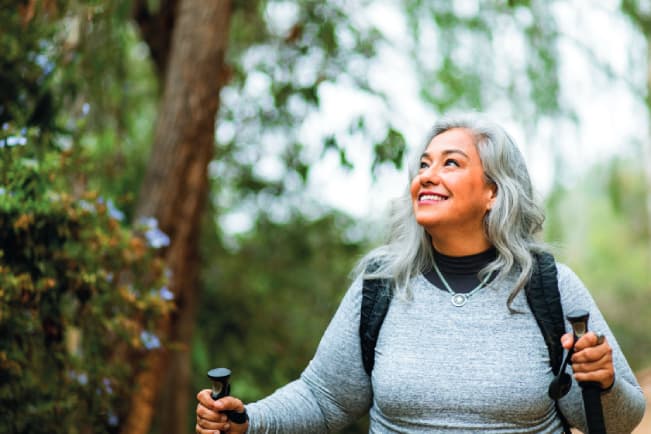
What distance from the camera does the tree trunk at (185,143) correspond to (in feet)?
13.6

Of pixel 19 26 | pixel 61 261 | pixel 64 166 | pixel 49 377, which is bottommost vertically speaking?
pixel 49 377

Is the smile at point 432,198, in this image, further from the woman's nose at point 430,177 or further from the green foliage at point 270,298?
the green foliage at point 270,298

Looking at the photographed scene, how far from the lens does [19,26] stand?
3602 mm

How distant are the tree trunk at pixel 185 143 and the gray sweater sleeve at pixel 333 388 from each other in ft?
5.65

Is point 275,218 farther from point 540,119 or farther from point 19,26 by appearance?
point 19,26

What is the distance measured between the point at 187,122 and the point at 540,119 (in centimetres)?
290

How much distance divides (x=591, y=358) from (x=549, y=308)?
304mm

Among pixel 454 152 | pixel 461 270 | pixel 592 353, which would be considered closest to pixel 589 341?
pixel 592 353

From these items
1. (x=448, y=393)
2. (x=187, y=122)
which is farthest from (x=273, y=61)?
(x=448, y=393)

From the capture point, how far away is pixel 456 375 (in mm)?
2234

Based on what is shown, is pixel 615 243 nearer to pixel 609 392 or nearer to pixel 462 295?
pixel 462 295

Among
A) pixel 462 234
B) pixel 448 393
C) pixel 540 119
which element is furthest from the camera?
pixel 540 119

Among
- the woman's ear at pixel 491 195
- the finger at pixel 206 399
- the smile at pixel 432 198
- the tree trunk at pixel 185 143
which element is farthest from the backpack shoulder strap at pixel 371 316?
the tree trunk at pixel 185 143

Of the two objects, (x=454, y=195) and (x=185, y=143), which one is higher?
(x=185, y=143)
